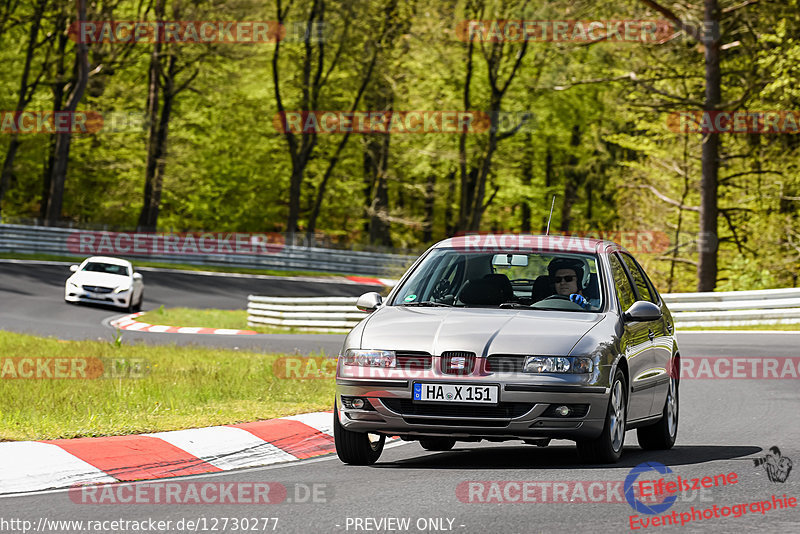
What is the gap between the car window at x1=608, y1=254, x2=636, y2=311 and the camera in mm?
9164

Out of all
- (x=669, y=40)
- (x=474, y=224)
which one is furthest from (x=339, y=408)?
(x=474, y=224)

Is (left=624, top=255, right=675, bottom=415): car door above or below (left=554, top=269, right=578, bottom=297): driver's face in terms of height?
below

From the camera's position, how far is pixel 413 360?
788 centimetres

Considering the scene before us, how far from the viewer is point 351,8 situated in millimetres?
56500

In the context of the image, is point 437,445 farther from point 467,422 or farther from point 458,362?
point 458,362

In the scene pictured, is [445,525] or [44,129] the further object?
[44,129]

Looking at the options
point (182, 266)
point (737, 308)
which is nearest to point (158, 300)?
point (182, 266)

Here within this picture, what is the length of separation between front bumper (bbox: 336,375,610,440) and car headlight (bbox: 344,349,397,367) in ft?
0.38

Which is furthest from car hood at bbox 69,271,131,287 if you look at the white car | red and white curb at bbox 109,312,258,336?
red and white curb at bbox 109,312,258,336

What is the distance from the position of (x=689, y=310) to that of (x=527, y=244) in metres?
17.4

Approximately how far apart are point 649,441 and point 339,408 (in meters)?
2.79

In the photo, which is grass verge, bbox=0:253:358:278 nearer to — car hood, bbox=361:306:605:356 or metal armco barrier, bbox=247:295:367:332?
metal armco barrier, bbox=247:295:367:332

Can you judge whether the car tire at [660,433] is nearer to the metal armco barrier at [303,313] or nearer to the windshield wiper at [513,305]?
the windshield wiper at [513,305]

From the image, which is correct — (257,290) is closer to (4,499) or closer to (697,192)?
(697,192)
